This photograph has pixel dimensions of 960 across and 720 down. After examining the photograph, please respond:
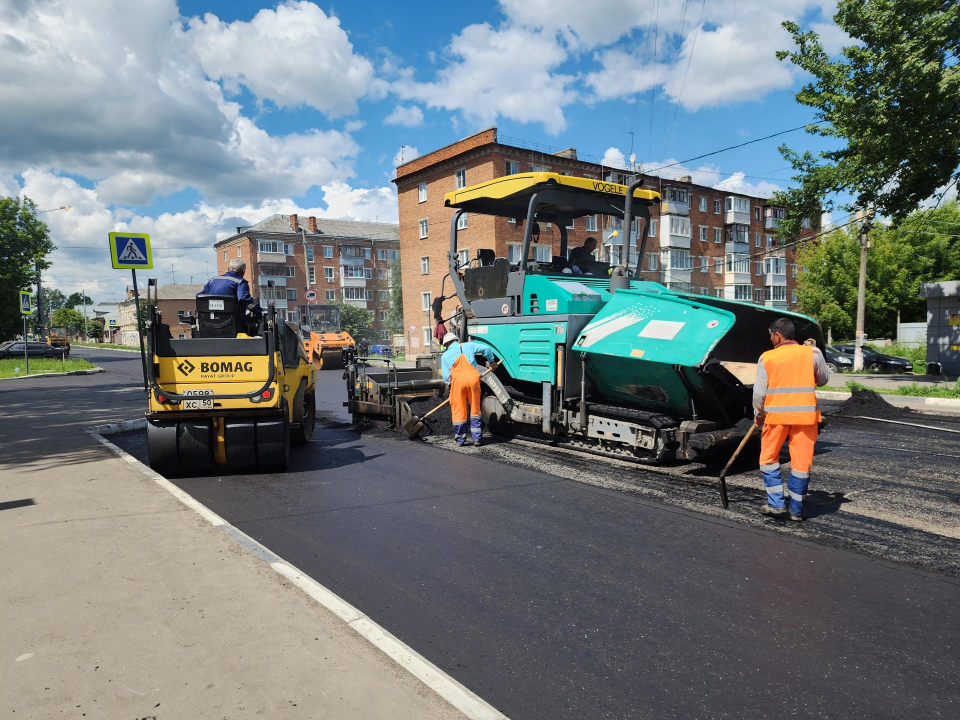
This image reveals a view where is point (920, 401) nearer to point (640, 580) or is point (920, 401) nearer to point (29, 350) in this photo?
point (640, 580)

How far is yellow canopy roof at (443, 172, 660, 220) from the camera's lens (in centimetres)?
750

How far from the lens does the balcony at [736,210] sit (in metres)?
47.6

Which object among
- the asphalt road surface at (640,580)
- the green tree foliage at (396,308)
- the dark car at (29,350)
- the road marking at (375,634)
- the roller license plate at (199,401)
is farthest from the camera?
the green tree foliage at (396,308)

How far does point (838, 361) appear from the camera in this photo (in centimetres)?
2488

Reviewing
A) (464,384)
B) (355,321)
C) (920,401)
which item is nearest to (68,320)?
(355,321)

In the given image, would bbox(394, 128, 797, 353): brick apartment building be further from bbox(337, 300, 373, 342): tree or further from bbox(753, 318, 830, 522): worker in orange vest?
bbox(753, 318, 830, 522): worker in orange vest

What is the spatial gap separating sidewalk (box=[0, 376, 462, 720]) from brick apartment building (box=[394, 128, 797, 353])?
21859 millimetres

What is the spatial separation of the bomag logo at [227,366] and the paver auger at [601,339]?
288 centimetres

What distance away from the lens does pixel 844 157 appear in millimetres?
14938

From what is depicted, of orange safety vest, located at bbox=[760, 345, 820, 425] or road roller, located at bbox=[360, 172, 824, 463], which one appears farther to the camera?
road roller, located at bbox=[360, 172, 824, 463]

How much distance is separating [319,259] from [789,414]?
63.3 m

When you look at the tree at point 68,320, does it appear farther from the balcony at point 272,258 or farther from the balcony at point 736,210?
the balcony at point 736,210

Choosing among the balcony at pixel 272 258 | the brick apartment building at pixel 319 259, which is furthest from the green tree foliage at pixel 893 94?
the balcony at pixel 272 258

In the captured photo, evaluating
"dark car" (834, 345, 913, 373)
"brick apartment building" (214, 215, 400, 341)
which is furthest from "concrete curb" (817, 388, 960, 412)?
"brick apartment building" (214, 215, 400, 341)
